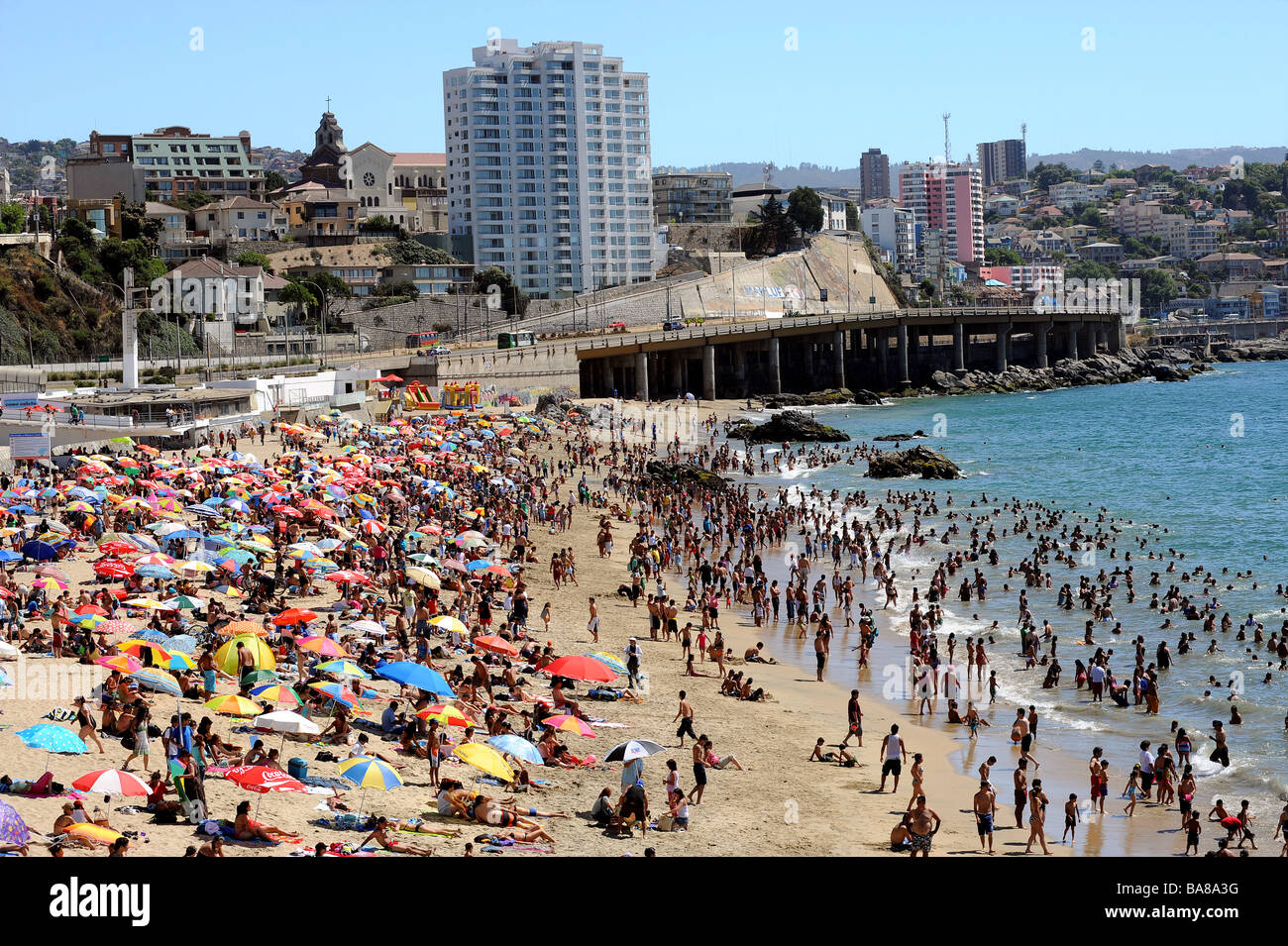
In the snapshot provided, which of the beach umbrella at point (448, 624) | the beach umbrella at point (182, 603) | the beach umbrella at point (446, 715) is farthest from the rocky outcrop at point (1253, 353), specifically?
the beach umbrella at point (446, 715)

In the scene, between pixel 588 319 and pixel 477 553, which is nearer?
pixel 477 553

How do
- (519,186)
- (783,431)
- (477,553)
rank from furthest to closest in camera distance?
(519,186)
(783,431)
(477,553)

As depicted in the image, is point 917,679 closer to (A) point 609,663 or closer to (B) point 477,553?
(A) point 609,663

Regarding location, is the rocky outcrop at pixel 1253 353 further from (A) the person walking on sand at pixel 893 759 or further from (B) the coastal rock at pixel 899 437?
(A) the person walking on sand at pixel 893 759

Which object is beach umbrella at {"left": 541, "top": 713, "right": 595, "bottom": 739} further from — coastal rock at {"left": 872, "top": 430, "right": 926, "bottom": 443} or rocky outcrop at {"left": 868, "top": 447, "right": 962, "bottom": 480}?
coastal rock at {"left": 872, "top": 430, "right": 926, "bottom": 443}

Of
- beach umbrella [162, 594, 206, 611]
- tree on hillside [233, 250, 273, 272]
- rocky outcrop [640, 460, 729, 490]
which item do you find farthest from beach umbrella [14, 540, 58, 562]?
tree on hillside [233, 250, 273, 272]

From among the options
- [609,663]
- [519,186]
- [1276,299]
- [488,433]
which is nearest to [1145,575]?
[609,663]
